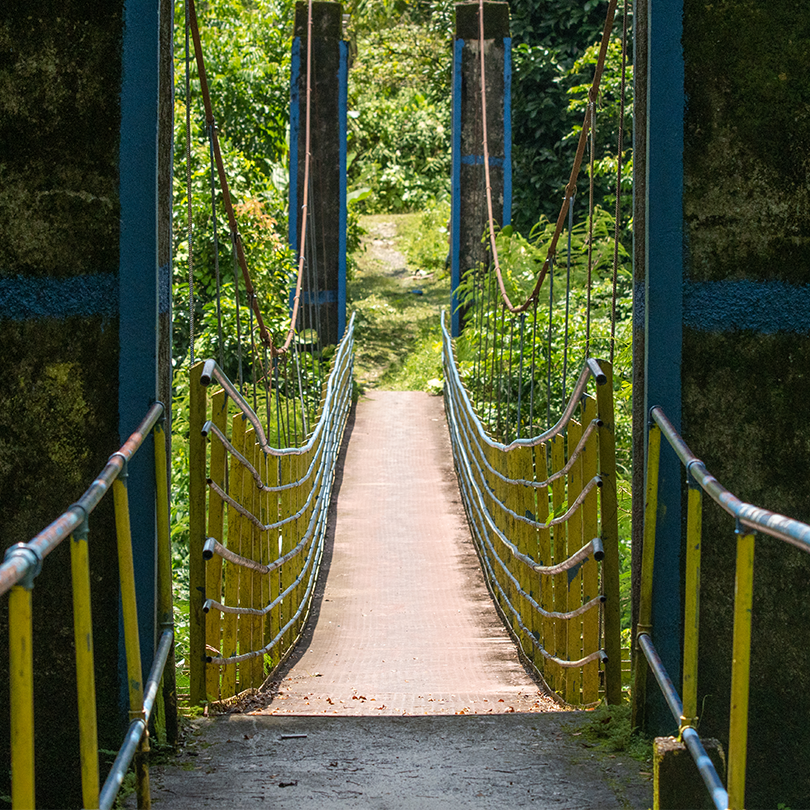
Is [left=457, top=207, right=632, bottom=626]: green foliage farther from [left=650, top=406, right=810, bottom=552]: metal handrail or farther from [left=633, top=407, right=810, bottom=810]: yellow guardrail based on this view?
[left=650, top=406, right=810, bottom=552]: metal handrail

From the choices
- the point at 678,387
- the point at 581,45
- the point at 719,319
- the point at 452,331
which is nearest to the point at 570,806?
the point at 678,387

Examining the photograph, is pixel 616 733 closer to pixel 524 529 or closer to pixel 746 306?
pixel 746 306

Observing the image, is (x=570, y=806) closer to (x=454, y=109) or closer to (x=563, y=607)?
(x=563, y=607)

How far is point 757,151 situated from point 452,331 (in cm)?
774

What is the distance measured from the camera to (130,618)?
1.89 meters

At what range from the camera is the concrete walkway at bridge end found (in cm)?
219

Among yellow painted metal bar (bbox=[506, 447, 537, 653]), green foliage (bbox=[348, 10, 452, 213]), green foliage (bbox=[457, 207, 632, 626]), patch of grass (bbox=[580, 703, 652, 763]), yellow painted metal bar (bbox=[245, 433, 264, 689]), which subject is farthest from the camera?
green foliage (bbox=[348, 10, 452, 213])

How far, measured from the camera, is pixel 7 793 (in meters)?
2.25

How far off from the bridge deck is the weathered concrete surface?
0.40 meters

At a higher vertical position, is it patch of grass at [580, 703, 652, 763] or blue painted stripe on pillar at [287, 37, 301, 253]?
blue painted stripe on pillar at [287, 37, 301, 253]

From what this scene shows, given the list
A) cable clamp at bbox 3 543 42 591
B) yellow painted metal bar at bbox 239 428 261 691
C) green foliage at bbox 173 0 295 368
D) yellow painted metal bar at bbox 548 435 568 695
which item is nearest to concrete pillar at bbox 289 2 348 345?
green foliage at bbox 173 0 295 368

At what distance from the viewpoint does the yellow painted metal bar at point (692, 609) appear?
182cm

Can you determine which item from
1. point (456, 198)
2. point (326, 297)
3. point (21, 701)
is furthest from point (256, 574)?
Answer: point (456, 198)

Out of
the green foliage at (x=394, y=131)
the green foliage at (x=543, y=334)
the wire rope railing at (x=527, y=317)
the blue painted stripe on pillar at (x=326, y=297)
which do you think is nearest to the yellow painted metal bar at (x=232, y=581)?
the green foliage at (x=543, y=334)
